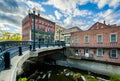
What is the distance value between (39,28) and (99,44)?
22.1 metres

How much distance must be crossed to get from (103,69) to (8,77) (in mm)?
16269

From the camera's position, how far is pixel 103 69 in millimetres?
17000

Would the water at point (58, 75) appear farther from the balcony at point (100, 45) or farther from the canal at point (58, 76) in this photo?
the balcony at point (100, 45)

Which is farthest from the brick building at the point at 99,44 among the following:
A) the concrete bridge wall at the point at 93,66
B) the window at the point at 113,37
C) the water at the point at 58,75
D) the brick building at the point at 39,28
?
the brick building at the point at 39,28

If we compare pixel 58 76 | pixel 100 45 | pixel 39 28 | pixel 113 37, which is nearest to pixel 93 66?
pixel 100 45

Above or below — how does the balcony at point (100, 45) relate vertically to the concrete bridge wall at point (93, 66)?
above

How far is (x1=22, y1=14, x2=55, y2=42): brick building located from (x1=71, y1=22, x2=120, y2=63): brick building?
15163mm

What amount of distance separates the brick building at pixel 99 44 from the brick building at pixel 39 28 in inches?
597

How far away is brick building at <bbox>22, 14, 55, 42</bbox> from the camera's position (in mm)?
32312

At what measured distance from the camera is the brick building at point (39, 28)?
106 ft

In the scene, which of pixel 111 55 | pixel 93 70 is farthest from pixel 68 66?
pixel 111 55

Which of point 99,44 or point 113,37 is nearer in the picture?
point 113,37

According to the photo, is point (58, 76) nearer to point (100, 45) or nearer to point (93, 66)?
point (93, 66)

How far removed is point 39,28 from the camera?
1357 inches
